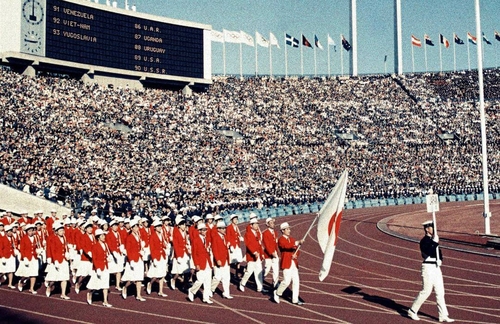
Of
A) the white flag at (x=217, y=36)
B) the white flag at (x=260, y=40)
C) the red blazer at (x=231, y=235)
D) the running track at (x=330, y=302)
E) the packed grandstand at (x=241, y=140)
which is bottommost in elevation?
the running track at (x=330, y=302)

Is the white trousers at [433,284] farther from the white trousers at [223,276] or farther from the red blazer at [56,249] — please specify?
the red blazer at [56,249]

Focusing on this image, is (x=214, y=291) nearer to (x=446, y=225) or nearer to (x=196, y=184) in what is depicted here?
(x=446, y=225)

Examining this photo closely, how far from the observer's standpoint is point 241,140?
50.3 m

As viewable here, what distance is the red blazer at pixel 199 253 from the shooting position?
1363 centimetres

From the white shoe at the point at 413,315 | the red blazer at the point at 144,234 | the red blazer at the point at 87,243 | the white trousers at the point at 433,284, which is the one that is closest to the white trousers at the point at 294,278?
the white shoe at the point at 413,315

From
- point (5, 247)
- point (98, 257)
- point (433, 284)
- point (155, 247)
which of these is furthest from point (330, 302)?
point (5, 247)

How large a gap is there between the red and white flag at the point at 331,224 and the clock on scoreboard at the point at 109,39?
127ft

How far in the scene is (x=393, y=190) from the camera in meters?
47.6

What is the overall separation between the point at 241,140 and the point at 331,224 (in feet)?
127

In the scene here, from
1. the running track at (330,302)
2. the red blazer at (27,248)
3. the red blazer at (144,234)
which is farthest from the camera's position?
the red blazer at (27,248)

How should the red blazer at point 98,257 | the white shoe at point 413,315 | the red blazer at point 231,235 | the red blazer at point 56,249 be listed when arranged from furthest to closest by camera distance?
the red blazer at point 231,235 < the red blazer at point 56,249 < the red blazer at point 98,257 < the white shoe at point 413,315

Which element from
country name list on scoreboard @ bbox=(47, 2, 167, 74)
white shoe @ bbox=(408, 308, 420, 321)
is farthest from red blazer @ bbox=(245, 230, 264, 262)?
country name list on scoreboard @ bbox=(47, 2, 167, 74)

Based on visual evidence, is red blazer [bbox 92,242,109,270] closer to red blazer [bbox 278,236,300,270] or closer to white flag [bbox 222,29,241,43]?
red blazer [bbox 278,236,300,270]

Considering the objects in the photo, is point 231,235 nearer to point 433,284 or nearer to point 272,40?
point 433,284
